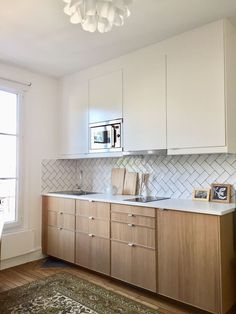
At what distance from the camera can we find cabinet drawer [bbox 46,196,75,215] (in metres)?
3.30

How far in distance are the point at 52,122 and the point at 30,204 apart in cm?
120

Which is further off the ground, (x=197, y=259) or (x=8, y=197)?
(x=8, y=197)

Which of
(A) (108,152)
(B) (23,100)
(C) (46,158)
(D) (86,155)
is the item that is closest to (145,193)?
(A) (108,152)

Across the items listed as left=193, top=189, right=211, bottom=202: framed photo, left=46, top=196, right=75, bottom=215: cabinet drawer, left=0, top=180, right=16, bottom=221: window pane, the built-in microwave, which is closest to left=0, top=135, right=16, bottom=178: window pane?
left=0, top=180, right=16, bottom=221: window pane

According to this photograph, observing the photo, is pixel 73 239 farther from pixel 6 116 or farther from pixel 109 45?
pixel 109 45

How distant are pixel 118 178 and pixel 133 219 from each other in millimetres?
921

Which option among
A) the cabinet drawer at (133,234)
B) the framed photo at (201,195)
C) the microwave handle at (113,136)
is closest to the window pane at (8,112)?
the microwave handle at (113,136)

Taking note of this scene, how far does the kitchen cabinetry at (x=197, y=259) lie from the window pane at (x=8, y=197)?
77.8 inches

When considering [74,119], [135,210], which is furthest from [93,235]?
[74,119]

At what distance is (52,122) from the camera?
12.7ft

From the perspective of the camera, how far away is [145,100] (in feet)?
9.30

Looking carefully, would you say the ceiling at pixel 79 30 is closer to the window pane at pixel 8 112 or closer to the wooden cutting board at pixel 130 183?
the window pane at pixel 8 112

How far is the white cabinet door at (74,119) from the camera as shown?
350 cm

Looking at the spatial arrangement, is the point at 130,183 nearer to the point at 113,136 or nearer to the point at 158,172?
the point at 158,172
